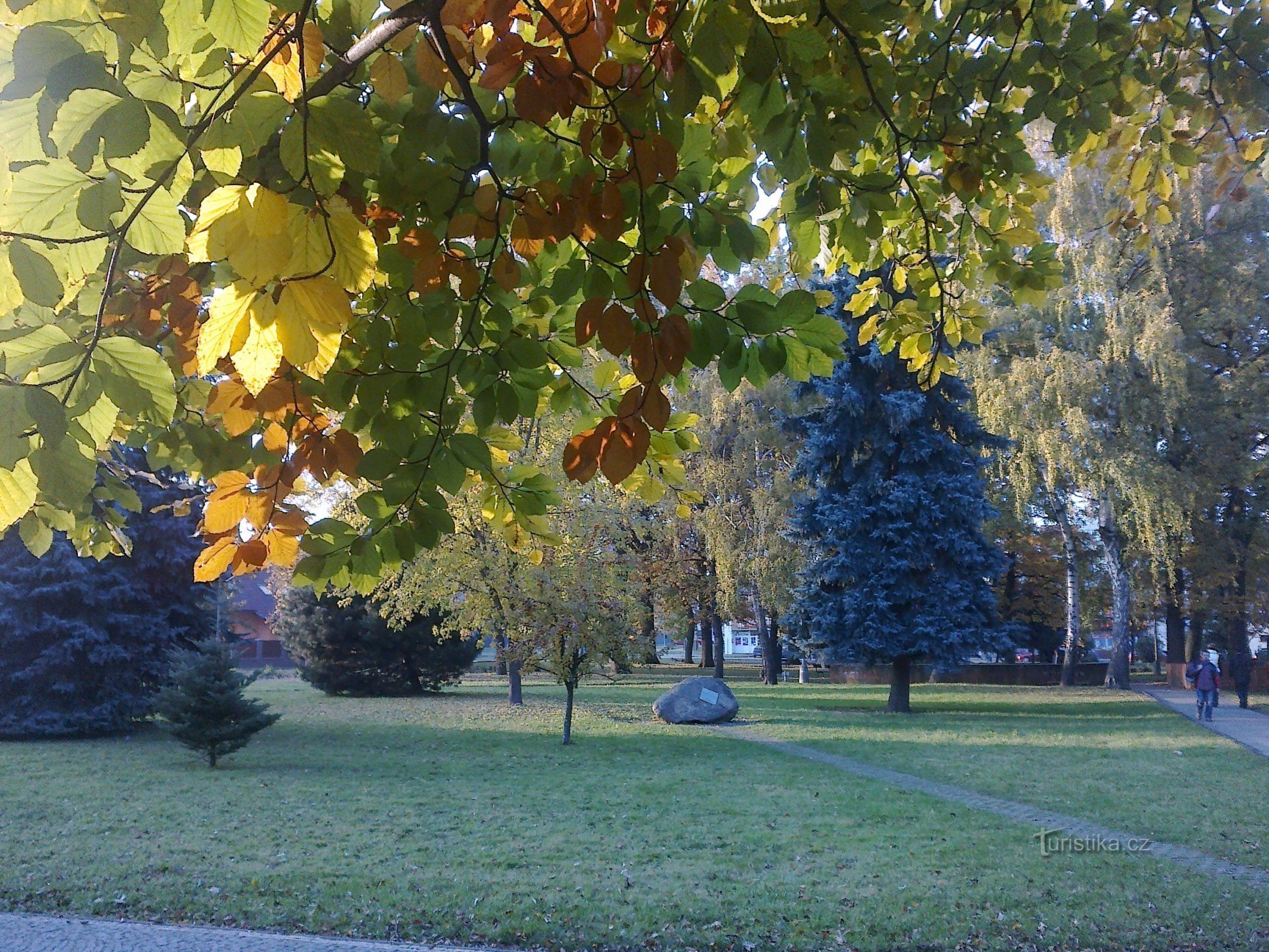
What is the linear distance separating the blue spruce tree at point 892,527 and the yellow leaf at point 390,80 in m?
17.3

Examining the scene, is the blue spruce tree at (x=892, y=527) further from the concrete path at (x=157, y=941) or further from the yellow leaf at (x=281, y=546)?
the yellow leaf at (x=281, y=546)

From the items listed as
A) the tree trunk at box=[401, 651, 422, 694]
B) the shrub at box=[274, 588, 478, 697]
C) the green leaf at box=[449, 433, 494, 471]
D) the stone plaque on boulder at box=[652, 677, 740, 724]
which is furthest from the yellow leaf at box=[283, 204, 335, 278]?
the tree trunk at box=[401, 651, 422, 694]

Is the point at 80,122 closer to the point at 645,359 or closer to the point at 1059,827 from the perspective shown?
the point at 645,359

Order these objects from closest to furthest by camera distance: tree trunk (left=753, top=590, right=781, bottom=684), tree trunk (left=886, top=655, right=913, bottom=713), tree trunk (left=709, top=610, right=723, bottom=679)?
tree trunk (left=886, top=655, right=913, bottom=713) → tree trunk (left=753, top=590, right=781, bottom=684) → tree trunk (left=709, top=610, right=723, bottom=679)

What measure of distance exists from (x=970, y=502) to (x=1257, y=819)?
11400 mm

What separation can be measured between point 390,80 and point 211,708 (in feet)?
38.0

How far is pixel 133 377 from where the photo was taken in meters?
1.47

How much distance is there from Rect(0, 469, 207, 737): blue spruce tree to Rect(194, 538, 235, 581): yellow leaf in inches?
534

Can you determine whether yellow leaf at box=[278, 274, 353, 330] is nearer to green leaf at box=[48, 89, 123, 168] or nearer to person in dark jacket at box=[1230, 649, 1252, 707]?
green leaf at box=[48, 89, 123, 168]

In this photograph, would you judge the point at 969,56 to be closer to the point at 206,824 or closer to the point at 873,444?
the point at 206,824

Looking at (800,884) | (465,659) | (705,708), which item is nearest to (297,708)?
(465,659)

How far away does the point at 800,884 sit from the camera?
6.09 meters

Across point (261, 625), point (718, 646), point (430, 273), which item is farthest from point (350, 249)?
point (261, 625)

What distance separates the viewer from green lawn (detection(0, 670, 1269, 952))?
5.40 metres
